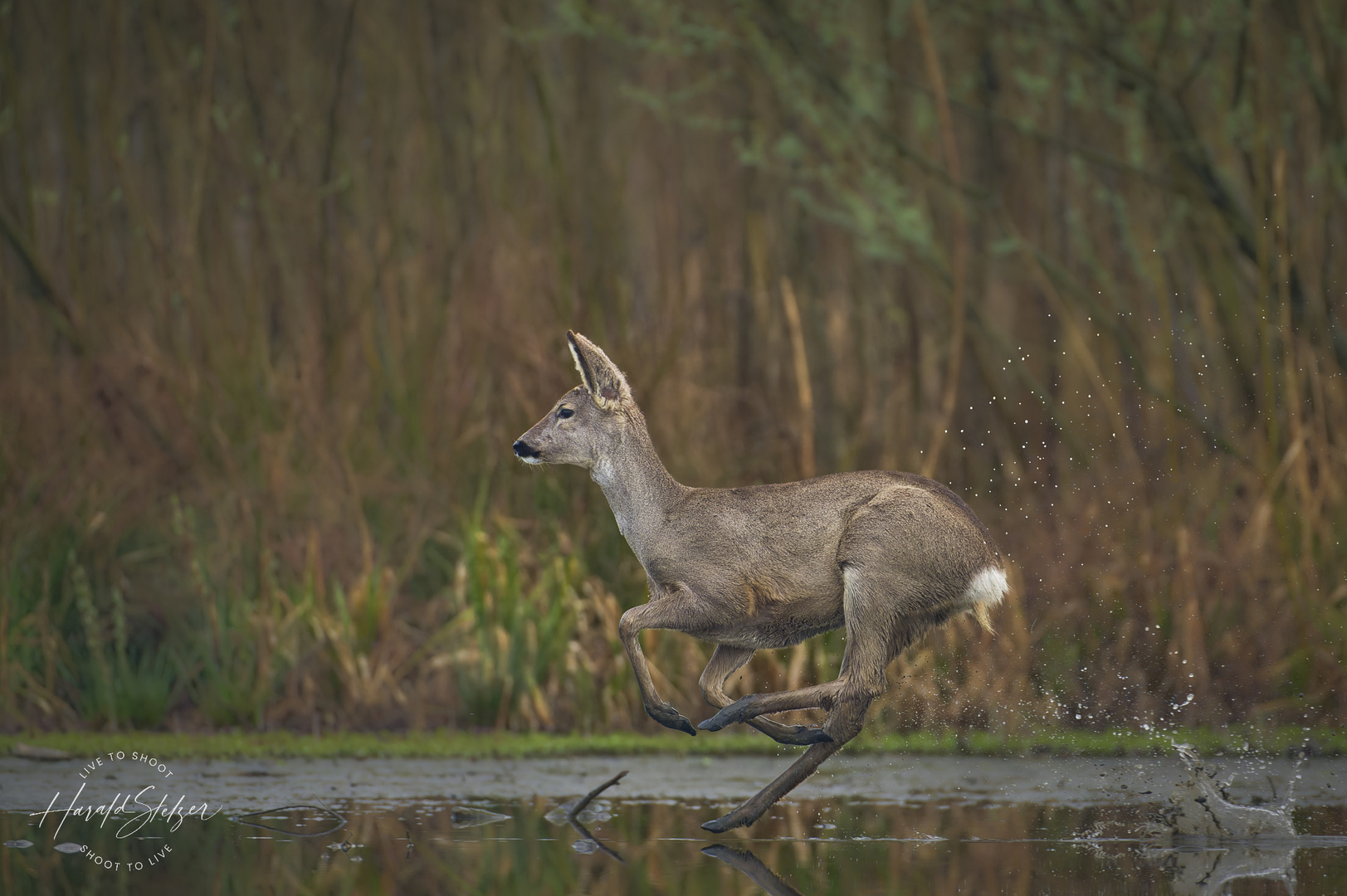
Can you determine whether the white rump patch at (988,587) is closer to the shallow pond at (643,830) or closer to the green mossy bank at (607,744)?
the shallow pond at (643,830)

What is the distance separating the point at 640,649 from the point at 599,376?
3.72ft

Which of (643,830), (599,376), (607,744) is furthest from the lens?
(607,744)

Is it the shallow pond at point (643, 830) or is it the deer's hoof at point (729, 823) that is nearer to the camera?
the shallow pond at point (643, 830)

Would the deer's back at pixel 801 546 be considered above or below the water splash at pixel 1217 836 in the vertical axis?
above

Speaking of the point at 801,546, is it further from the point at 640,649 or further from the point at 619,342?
the point at 619,342

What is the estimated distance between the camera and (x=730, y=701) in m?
7.03

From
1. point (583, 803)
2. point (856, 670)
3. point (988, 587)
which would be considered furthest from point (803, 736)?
point (583, 803)

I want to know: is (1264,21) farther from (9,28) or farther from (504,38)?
(9,28)

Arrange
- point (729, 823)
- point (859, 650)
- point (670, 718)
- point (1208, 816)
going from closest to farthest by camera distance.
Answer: point (670, 718) < point (859, 650) < point (729, 823) < point (1208, 816)

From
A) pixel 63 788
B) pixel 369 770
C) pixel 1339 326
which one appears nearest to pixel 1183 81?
pixel 1339 326

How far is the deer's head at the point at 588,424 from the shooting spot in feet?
22.6

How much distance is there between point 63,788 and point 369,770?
1.64 metres

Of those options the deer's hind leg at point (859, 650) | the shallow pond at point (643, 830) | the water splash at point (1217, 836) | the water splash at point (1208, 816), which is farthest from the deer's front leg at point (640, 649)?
the water splash at point (1208, 816)

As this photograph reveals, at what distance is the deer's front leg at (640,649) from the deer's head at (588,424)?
2.25ft
